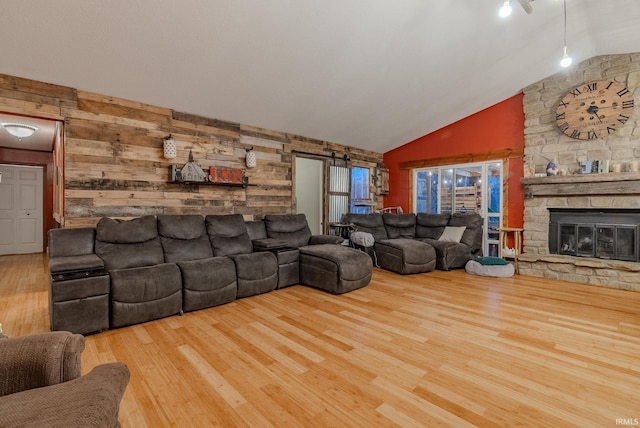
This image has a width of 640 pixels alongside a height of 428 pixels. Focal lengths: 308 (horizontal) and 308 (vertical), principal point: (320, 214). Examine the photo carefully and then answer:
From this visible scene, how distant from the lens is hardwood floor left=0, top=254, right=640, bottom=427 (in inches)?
64.0

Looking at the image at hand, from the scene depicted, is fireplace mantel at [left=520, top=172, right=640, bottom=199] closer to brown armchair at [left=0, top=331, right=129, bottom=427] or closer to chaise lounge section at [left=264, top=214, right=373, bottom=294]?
chaise lounge section at [left=264, top=214, right=373, bottom=294]

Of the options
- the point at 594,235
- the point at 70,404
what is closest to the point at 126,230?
the point at 70,404

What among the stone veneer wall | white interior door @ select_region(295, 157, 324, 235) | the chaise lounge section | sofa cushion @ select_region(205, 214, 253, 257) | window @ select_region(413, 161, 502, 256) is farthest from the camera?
white interior door @ select_region(295, 157, 324, 235)

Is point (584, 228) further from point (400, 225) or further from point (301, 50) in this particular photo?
point (301, 50)

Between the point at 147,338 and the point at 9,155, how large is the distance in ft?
22.3

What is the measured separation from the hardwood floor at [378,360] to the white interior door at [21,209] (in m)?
4.40

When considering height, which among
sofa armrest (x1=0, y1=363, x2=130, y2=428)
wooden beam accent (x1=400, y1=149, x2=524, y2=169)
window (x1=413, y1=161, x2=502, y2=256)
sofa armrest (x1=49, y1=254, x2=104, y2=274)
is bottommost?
sofa armrest (x1=0, y1=363, x2=130, y2=428)

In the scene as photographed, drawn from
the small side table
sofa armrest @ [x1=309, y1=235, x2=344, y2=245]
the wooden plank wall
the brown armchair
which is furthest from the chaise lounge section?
the small side table

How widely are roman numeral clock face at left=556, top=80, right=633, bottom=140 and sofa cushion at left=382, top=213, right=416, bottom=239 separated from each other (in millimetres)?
2829

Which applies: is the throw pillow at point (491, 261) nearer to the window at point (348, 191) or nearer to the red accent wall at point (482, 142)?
the red accent wall at point (482, 142)

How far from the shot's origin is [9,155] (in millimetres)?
6465

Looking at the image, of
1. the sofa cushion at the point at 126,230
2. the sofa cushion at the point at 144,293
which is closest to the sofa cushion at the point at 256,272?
the sofa cushion at the point at 144,293

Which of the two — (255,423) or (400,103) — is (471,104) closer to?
(400,103)

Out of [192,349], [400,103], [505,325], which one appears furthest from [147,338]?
[400,103]
